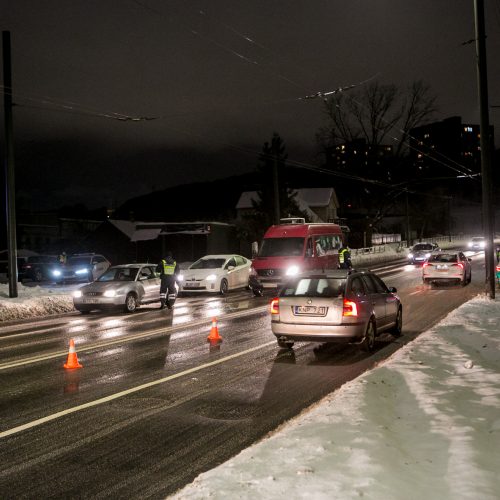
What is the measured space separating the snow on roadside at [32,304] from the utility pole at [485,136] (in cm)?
1387

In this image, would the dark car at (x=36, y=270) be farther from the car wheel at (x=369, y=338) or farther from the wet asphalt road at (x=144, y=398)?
the car wheel at (x=369, y=338)

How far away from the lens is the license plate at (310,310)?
Answer: 10922 mm

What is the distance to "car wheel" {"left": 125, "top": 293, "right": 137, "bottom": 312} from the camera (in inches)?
773

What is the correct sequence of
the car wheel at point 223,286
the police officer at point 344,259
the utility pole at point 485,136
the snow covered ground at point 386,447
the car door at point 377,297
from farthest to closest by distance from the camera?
the police officer at point 344,259 → the car wheel at point 223,286 → the utility pole at point 485,136 → the car door at point 377,297 → the snow covered ground at point 386,447

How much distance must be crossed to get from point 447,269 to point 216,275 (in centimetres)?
1035

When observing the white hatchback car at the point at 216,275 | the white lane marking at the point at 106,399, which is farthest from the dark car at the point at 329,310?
the white hatchback car at the point at 216,275

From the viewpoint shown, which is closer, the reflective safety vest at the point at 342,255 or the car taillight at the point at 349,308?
the car taillight at the point at 349,308

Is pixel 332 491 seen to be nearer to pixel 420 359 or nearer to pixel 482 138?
pixel 420 359

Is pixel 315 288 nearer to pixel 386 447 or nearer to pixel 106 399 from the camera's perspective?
pixel 106 399

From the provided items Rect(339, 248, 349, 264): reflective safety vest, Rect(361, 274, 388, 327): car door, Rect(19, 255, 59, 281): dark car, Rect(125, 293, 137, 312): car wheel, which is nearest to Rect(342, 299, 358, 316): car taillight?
Rect(361, 274, 388, 327): car door

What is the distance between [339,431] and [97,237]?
50770 millimetres

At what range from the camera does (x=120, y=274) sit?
A: 20828 millimetres

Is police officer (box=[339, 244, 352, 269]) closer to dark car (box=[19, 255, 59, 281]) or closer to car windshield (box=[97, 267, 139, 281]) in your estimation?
car windshield (box=[97, 267, 139, 281])

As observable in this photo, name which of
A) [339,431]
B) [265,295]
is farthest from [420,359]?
[265,295]
